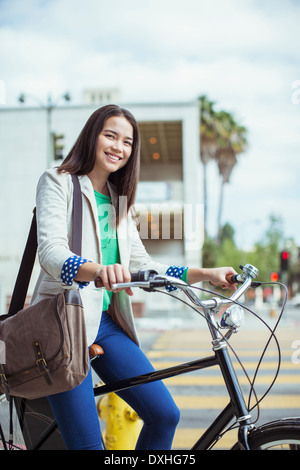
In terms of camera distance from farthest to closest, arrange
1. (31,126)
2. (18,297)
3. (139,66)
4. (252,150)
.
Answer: (252,150)
(31,126)
(139,66)
(18,297)

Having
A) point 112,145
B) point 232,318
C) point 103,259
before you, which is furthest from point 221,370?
point 112,145

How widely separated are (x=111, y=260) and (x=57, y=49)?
9.35ft

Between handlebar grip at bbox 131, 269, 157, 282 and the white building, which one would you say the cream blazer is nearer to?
handlebar grip at bbox 131, 269, 157, 282

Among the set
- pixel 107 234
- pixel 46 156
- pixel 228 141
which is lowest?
pixel 107 234

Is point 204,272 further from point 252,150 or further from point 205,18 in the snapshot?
point 252,150

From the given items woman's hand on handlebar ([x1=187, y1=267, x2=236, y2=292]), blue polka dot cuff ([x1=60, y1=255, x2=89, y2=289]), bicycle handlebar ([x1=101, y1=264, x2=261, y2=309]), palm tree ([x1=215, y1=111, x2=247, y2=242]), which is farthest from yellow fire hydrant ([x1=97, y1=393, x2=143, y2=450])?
palm tree ([x1=215, y1=111, x2=247, y2=242])

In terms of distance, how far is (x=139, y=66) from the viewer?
12.4 feet

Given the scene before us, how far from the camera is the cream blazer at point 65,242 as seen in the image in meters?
1.41

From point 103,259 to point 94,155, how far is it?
358 mm

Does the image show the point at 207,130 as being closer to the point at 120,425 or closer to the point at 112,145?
the point at 120,425

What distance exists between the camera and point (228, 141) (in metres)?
25.1

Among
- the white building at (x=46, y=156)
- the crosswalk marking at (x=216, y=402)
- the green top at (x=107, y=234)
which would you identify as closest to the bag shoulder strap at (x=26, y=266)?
the green top at (x=107, y=234)

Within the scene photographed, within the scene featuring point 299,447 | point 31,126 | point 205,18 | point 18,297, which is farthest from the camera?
point 31,126

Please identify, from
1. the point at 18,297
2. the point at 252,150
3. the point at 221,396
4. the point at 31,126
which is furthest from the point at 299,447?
the point at 252,150
